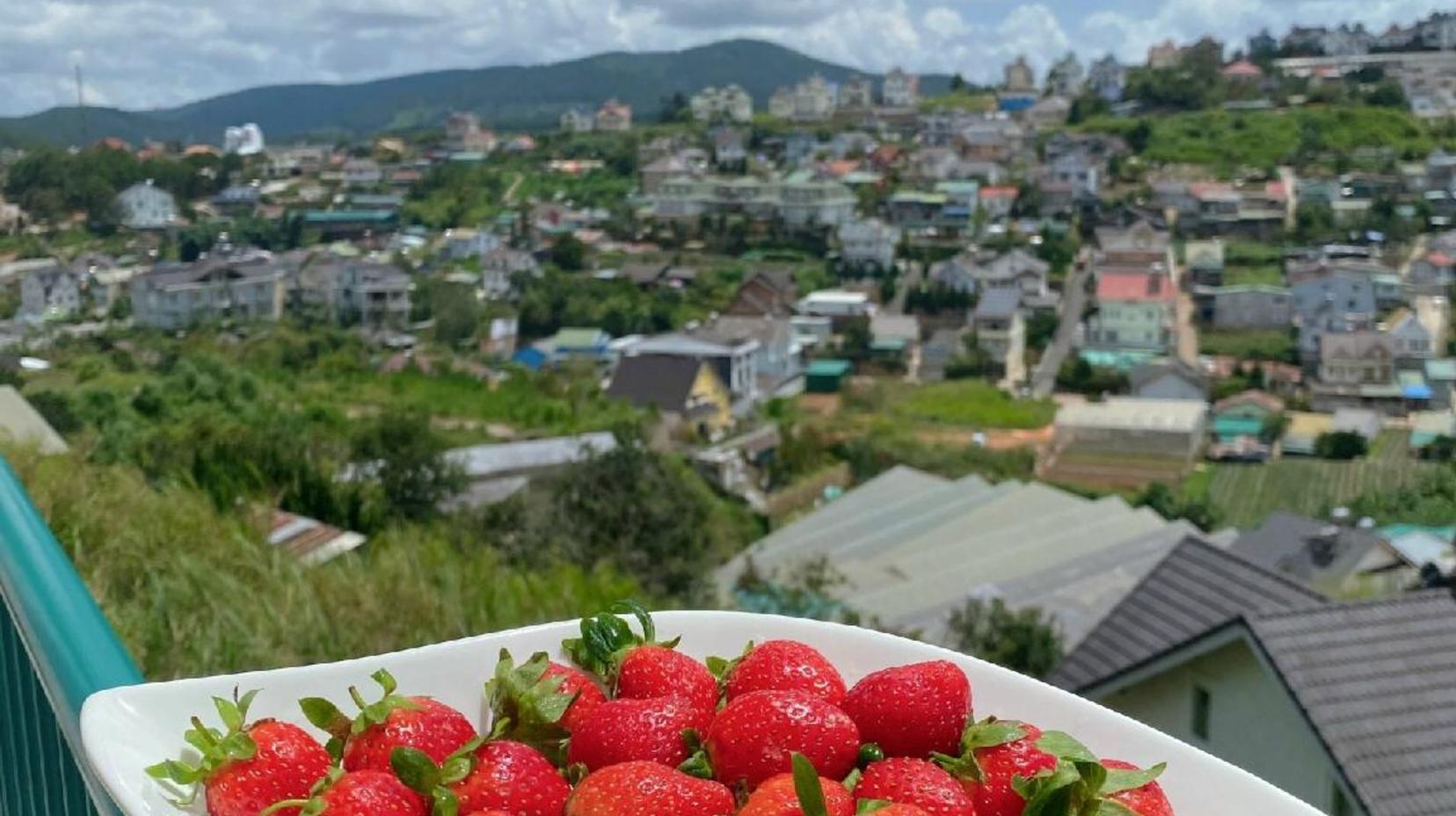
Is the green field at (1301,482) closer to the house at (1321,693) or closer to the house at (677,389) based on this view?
the house at (677,389)

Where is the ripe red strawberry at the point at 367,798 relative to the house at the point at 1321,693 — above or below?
above

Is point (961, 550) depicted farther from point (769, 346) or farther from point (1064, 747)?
point (1064, 747)

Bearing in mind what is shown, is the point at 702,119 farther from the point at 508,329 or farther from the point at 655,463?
the point at 655,463

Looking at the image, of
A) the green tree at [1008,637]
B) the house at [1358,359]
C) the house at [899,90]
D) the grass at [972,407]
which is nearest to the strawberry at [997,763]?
the green tree at [1008,637]

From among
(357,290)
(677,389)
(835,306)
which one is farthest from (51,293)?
(835,306)

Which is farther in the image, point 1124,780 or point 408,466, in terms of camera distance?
point 408,466

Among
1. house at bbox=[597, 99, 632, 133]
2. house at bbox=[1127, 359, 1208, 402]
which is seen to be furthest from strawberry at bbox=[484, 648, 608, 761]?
house at bbox=[597, 99, 632, 133]

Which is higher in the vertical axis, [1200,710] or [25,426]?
[25,426]
